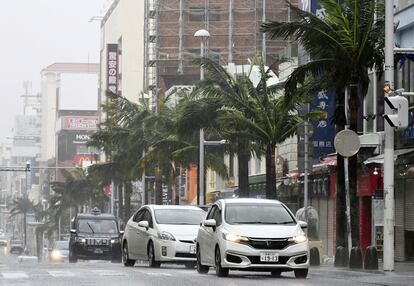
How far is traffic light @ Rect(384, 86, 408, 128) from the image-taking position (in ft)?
86.5

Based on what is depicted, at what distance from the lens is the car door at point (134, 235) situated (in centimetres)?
2969

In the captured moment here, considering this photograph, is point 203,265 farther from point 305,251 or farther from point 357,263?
point 357,263

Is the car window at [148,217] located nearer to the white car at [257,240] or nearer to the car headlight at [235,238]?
the white car at [257,240]

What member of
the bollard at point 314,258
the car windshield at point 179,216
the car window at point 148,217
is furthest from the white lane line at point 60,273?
the bollard at point 314,258

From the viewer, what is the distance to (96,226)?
4312 cm

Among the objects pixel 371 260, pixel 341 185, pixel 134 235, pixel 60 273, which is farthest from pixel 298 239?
pixel 341 185

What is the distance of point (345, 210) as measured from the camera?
33.7m

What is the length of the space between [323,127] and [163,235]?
19000 millimetres

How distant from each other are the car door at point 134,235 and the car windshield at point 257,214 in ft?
21.4

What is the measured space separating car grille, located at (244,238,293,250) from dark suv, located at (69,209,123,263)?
66.8 feet

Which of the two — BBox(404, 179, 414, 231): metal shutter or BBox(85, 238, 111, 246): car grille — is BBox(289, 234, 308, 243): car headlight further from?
BBox(85, 238, 111, 246): car grille

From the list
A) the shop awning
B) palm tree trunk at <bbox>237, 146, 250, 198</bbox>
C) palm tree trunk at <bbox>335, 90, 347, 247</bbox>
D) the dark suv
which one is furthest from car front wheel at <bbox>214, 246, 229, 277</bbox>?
palm tree trunk at <bbox>237, 146, 250, 198</bbox>

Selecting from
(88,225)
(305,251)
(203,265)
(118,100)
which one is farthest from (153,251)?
(118,100)

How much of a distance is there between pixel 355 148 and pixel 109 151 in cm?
4438
